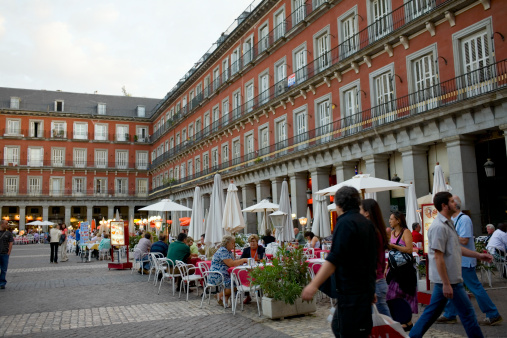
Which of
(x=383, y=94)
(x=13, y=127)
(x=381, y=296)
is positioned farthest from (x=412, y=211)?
(x=13, y=127)

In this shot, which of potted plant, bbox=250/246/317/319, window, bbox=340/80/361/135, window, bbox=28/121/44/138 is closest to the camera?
potted plant, bbox=250/246/317/319

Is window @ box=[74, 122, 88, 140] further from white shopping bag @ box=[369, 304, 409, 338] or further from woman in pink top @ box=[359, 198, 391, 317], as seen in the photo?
white shopping bag @ box=[369, 304, 409, 338]

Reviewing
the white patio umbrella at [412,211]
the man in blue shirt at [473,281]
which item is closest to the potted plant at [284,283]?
the man in blue shirt at [473,281]

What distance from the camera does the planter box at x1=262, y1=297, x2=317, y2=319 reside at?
278 inches

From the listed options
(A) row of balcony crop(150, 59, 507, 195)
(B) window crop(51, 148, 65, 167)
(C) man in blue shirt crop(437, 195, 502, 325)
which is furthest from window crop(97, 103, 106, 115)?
(C) man in blue shirt crop(437, 195, 502, 325)

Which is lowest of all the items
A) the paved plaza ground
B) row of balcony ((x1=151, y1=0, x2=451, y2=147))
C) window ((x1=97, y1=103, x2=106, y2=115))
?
the paved plaza ground

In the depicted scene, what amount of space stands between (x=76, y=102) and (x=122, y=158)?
1012 cm

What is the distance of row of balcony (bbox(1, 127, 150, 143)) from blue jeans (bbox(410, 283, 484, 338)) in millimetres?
55173

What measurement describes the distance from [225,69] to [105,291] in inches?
1025

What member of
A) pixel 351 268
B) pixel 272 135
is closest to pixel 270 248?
pixel 351 268

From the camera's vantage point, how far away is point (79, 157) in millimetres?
54906

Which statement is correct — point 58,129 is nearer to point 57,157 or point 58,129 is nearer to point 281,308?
point 57,157

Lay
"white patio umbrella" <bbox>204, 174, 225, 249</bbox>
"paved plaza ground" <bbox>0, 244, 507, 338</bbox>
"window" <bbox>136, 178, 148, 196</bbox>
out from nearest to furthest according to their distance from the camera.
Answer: "paved plaza ground" <bbox>0, 244, 507, 338</bbox> < "white patio umbrella" <bbox>204, 174, 225, 249</bbox> < "window" <bbox>136, 178, 148, 196</bbox>

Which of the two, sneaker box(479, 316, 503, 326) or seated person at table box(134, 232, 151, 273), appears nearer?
sneaker box(479, 316, 503, 326)
